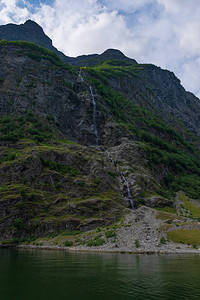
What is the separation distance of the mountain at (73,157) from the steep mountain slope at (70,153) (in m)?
0.30

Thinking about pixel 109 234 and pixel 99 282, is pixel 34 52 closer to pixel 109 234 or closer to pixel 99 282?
pixel 109 234

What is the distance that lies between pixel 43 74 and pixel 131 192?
3946 inches

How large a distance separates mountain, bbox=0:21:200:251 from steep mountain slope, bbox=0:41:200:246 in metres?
0.30

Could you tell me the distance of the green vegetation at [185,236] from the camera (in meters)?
51.7

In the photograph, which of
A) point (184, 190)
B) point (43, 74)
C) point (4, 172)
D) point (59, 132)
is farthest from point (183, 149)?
point (4, 172)

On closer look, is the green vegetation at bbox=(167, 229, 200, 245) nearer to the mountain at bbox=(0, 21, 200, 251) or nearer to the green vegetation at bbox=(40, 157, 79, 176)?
the mountain at bbox=(0, 21, 200, 251)

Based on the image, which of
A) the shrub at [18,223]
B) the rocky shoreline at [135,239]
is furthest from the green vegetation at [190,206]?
the shrub at [18,223]

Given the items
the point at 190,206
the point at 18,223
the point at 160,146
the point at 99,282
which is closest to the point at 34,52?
the point at 160,146

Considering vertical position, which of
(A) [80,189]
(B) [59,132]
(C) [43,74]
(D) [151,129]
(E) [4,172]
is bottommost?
(A) [80,189]

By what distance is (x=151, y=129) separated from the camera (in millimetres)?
170500

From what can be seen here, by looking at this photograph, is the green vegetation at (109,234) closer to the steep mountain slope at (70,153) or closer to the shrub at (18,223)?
the steep mountain slope at (70,153)

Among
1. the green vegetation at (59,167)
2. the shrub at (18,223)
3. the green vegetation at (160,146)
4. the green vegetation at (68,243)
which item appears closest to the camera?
the green vegetation at (68,243)

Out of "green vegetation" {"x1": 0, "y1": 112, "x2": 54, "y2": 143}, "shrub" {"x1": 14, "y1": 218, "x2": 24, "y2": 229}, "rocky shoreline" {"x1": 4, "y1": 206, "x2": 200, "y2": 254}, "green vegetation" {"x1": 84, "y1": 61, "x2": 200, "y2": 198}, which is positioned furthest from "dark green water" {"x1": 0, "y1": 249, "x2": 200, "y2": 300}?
"green vegetation" {"x1": 0, "y1": 112, "x2": 54, "y2": 143}

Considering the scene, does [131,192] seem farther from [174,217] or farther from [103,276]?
[103,276]
